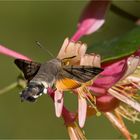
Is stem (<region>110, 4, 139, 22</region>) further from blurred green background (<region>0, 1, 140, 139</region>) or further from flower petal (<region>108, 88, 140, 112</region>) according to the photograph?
blurred green background (<region>0, 1, 140, 139</region>)

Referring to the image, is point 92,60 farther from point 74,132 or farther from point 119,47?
point 74,132

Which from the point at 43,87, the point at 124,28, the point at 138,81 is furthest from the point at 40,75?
the point at 124,28

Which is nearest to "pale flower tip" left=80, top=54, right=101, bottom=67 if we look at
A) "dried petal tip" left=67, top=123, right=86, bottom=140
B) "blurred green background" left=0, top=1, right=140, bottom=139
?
"dried petal tip" left=67, top=123, right=86, bottom=140

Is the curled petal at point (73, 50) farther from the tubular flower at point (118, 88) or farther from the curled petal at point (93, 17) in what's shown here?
the curled petal at point (93, 17)

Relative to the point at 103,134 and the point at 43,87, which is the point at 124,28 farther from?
the point at 43,87

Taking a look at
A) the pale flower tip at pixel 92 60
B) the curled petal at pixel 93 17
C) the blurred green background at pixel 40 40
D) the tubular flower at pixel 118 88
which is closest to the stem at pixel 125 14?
the curled petal at pixel 93 17
